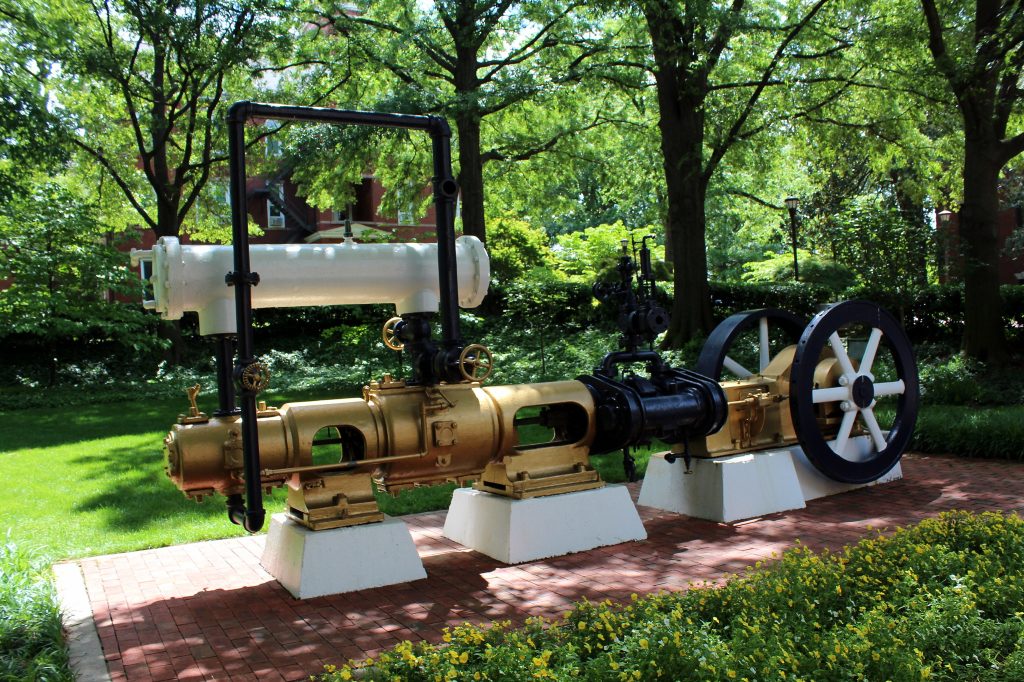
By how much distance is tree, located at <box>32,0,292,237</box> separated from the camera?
16.4 meters

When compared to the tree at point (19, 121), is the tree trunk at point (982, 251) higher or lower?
lower

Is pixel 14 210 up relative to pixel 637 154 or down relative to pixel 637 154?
down

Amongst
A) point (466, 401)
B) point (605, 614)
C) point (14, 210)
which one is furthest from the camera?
point (14, 210)

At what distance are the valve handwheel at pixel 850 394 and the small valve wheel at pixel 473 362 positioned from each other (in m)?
2.84

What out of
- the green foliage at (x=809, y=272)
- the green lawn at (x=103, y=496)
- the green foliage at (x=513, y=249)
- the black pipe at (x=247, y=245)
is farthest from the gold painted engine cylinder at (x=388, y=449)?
the green foliage at (x=513, y=249)

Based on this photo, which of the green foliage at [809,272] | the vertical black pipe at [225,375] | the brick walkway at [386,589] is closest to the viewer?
the brick walkway at [386,589]

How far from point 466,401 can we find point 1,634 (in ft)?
9.75

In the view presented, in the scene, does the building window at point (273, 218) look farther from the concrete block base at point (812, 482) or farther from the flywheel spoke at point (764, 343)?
the concrete block base at point (812, 482)

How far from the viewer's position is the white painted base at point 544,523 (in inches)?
241

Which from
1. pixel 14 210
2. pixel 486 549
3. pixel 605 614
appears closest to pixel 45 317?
pixel 14 210

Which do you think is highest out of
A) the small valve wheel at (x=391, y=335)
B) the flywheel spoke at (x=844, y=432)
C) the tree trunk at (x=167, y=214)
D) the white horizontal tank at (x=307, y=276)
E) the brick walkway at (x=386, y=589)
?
the tree trunk at (x=167, y=214)

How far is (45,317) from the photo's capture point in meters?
18.3

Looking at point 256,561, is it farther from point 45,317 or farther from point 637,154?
point 637,154

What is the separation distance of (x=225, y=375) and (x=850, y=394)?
534cm
